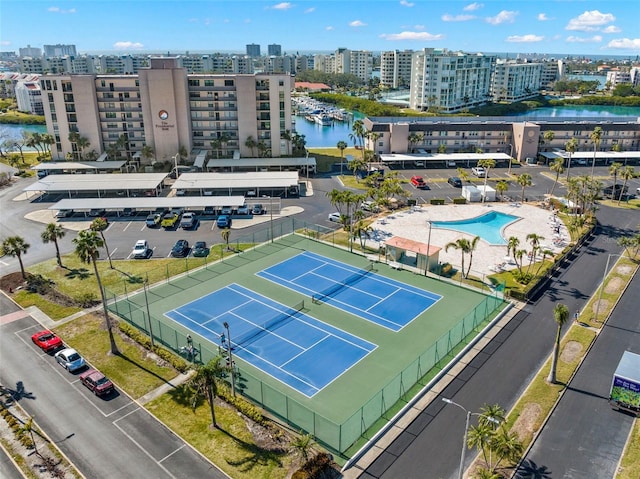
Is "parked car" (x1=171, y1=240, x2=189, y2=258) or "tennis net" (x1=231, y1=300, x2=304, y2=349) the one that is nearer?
"tennis net" (x1=231, y1=300, x2=304, y2=349)

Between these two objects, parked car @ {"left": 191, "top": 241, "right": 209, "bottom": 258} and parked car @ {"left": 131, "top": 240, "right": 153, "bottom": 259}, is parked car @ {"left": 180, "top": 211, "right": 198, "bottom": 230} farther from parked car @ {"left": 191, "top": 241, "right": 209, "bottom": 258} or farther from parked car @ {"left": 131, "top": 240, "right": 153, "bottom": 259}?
parked car @ {"left": 191, "top": 241, "right": 209, "bottom": 258}

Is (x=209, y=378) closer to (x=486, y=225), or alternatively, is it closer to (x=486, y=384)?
(x=486, y=384)

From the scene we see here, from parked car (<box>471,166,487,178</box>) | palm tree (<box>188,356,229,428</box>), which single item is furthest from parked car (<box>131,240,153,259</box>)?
parked car (<box>471,166,487,178</box>)

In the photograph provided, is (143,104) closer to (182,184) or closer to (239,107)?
(239,107)

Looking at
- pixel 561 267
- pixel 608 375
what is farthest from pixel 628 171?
pixel 608 375

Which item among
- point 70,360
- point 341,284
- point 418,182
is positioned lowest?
point 70,360

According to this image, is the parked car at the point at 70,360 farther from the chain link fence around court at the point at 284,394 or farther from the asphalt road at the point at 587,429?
the asphalt road at the point at 587,429

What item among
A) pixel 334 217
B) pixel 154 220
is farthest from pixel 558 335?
pixel 154 220
